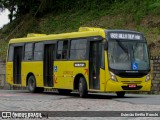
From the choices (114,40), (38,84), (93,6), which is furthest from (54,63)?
(93,6)

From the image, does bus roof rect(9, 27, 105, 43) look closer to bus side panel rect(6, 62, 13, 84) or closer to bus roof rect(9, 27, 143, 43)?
bus roof rect(9, 27, 143, 43)

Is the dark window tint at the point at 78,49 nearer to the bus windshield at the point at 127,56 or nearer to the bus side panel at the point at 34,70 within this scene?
the bus windshield at the point at 127,56

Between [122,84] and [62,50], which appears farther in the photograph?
[62,50]

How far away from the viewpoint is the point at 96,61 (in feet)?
78.0

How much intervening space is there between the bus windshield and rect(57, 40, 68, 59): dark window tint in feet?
11.2

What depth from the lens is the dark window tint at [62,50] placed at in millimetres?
26188

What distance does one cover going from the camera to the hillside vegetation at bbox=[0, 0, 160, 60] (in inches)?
1505

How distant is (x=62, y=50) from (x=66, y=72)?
1.18 metres

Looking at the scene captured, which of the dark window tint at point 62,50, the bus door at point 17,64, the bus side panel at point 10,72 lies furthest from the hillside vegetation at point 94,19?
the bus side panel at point 10,72

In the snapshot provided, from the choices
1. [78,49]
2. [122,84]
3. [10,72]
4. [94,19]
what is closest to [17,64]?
[10,72]

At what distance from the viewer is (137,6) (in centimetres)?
4112

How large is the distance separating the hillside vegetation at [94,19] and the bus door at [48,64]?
8160 millimetres

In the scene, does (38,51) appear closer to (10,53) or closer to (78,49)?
(10,53)

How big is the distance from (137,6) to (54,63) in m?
15.6
